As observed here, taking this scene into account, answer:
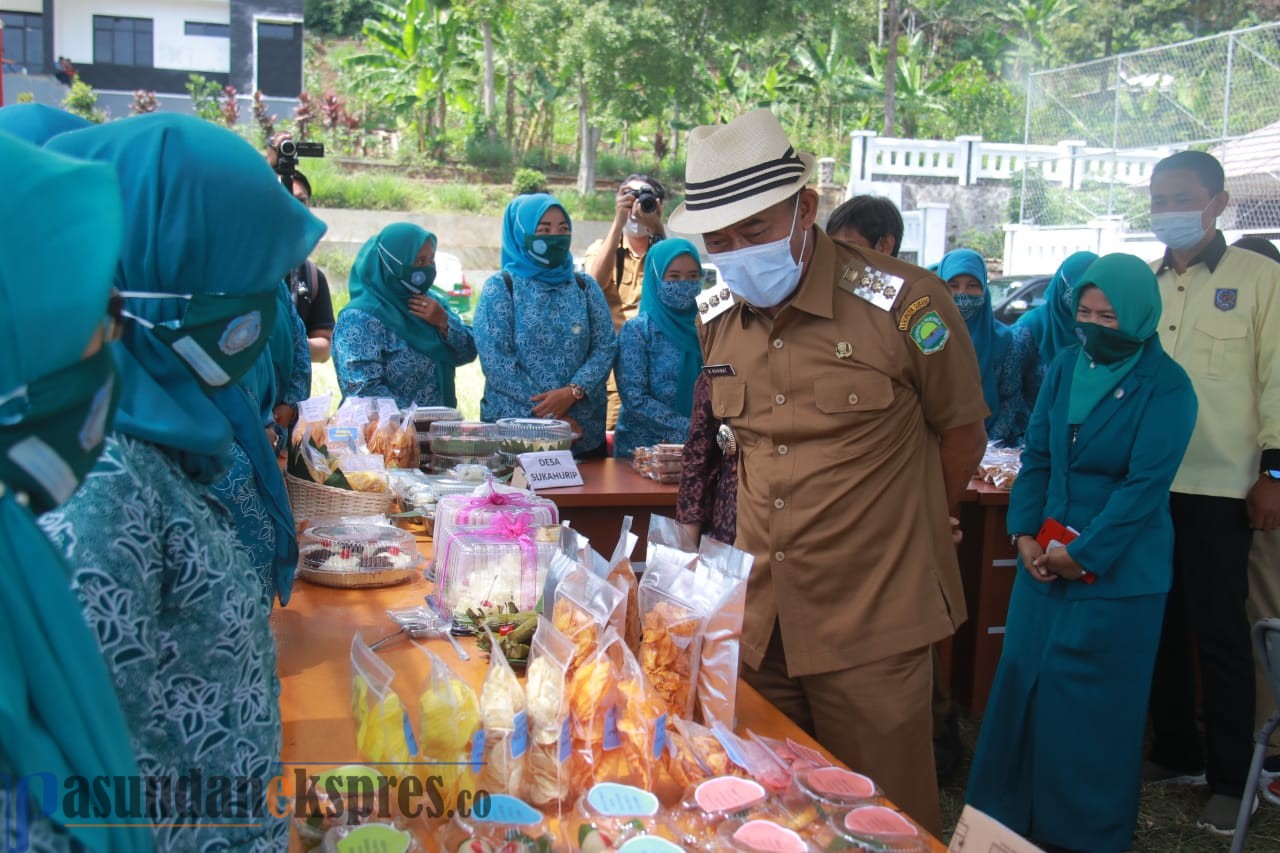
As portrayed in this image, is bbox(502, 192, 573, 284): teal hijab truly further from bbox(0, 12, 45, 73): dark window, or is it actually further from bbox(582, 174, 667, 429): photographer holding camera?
bbox(0, 12, 45, 73): dark window

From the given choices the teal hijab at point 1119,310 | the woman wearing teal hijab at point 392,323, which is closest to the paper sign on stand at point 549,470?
the woman wearing teal hijab at point 392,323

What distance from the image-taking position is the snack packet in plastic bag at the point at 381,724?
4.59ft

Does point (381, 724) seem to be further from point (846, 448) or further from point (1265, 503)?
point (1265, 503)

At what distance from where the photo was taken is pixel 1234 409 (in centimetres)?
331

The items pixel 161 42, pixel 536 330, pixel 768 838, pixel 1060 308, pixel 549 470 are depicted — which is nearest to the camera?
pixel 768 838

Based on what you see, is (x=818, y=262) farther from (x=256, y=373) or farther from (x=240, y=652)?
(x=240, y=652)

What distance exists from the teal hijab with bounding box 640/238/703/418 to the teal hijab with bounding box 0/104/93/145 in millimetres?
2508

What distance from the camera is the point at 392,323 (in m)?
4.14

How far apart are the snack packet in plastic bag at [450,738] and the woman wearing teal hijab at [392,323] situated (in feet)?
9.17

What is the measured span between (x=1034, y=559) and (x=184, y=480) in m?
2.46

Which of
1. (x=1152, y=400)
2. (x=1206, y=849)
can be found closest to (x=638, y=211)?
(x=1152, y=400)

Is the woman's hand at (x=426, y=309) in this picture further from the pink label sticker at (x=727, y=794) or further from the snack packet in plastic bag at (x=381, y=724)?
the pink label sticker at (x=727, y=794)

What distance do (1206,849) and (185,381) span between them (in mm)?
3327

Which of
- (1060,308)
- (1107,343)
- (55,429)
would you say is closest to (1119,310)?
(1107,343)
